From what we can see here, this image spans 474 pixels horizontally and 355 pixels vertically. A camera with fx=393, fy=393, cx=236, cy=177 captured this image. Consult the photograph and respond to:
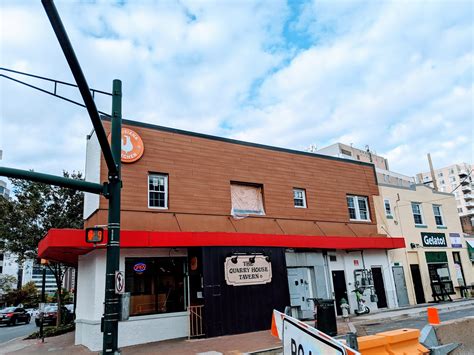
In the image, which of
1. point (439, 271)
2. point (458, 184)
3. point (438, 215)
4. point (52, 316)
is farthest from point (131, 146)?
point (458, 184)

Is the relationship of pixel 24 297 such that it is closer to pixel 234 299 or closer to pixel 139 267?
pixel 139 267

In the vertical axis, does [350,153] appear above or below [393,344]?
above

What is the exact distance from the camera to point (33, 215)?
875 inches

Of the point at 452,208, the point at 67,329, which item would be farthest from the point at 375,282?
the point at 67,329

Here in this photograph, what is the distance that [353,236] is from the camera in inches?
787

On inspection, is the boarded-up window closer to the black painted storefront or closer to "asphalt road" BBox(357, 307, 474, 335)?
the black painted storefront

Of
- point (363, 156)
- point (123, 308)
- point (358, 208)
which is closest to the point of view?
point (123, 308)

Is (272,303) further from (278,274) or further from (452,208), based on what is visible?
(452,208)

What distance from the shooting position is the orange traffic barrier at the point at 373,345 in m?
6.33

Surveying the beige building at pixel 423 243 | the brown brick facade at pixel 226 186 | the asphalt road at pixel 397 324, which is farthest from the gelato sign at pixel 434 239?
the asphalt road at pixel 397 324

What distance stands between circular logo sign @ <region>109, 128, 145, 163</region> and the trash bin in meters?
8.34

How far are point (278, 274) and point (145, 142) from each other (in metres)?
7.47

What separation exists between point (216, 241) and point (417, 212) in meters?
14.8

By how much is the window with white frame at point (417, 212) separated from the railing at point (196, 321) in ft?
49.9
